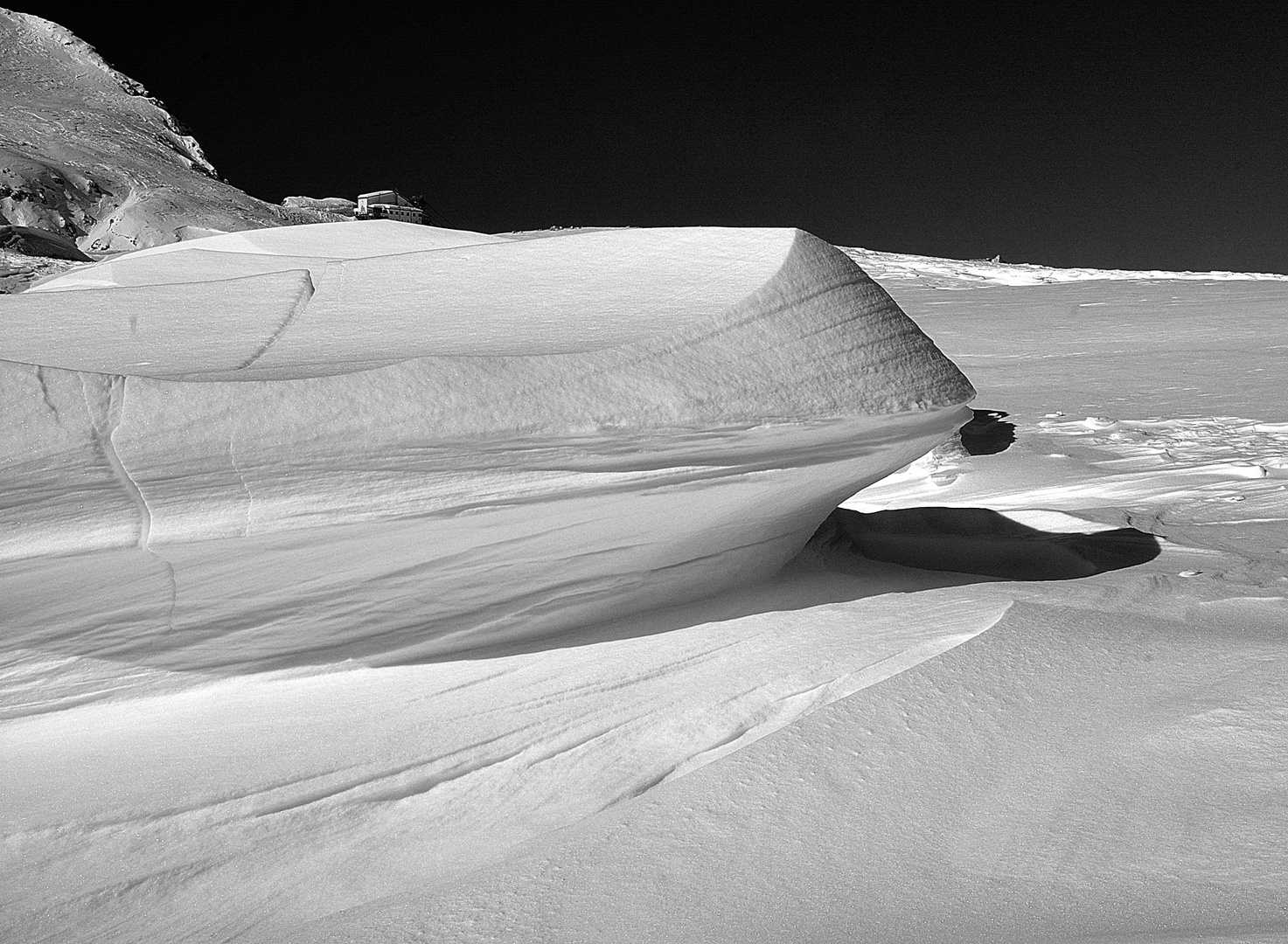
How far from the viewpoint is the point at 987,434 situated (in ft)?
16.8

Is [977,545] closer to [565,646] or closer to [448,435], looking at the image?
[565,646]

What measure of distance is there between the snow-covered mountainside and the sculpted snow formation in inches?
220

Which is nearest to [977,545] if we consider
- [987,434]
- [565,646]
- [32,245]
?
[565,646]

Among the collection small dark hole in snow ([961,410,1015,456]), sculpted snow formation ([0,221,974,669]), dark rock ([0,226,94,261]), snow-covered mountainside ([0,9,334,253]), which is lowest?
small dark hole in snow ([961,410,1015,456])

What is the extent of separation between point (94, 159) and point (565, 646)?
10215mm

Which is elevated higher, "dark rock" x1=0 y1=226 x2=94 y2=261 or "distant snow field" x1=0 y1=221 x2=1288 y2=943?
"dark rock" x1=0 y1=226 x2=94 y2=261

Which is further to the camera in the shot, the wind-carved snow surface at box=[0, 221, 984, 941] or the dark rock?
the dark rock

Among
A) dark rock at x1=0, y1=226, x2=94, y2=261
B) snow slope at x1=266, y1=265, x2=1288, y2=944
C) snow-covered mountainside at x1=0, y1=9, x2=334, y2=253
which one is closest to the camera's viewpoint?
snow slope at x1=266, y1=265, x2=1288, y2=944

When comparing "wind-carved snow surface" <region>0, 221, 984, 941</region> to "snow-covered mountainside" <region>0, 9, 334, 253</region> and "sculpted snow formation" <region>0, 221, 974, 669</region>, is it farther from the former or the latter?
"snow-covered mountainside" <region>0, 9, 334, 253</region>

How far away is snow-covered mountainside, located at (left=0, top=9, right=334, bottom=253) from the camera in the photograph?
30.2 feet

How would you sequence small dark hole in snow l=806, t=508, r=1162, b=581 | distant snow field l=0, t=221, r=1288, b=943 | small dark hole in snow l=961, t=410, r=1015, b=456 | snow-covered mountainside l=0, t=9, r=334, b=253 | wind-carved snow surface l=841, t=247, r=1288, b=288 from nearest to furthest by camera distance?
distant snow field l=0, t=221, r=1288, b=943 < small dark hole in snow l=806, t=508, r=1162, b=581 < small dark hole in snow l=961, t=410, r=1015, b=456 < snow-covered mountainside l=0, t=9, r=334, b=253 < wind-carved snow surface l=841, t=247, r=1288, b=288

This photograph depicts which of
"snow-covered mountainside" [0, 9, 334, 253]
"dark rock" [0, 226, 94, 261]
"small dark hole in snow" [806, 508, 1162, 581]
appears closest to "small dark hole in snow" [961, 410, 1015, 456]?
"small dark hole in snow" [806, 508, 1162, 581]

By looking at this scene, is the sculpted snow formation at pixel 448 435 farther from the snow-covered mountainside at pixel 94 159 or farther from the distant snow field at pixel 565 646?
the snow-covered mountainside at pixel 94 159

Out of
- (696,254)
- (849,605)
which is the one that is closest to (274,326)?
(696,254)
